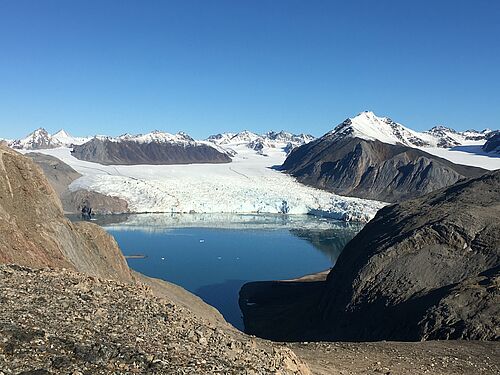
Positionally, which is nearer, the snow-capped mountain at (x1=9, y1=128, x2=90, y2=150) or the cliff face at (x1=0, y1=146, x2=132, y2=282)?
the cliff face at (x1=0, y1=146, x2=132, y2=282)

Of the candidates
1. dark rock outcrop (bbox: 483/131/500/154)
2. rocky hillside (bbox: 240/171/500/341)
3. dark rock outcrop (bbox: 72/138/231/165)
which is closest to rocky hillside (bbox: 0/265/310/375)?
rocky hillside (bbox: 240/171/500/341)

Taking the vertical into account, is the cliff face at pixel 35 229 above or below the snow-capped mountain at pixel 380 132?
below

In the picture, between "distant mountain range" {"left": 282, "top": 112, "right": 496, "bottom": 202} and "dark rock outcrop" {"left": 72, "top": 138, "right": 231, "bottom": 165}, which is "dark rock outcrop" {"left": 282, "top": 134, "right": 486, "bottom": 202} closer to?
"distant mountain range" {"left": 282, "top": 112, "right": 496, "bottom": 202}

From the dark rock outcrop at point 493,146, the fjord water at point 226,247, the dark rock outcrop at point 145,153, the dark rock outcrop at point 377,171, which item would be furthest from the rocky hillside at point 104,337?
the dark rock outcrop at point 145,153

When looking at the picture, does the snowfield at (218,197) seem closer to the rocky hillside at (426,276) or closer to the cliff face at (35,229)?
the rocky hillside at (426,276)

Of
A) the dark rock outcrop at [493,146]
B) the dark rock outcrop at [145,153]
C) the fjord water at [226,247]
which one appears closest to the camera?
the fjord water at [226,247]
